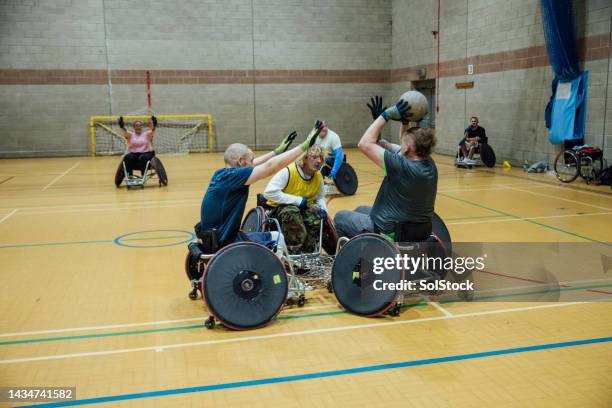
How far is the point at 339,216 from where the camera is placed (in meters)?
5.22

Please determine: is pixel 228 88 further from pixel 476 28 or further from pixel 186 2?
pixel 476 28

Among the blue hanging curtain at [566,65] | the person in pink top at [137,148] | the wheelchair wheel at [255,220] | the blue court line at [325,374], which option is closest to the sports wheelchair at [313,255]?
the wheelchair wheel at [255,220]

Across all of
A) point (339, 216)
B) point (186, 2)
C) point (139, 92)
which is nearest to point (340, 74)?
point (186, 2)

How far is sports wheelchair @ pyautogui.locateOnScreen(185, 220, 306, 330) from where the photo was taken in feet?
13.6

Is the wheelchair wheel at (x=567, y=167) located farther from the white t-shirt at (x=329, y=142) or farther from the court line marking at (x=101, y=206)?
the court line marking at (x=101, y=206)

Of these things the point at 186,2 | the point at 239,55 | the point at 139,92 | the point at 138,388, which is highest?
the point at 186,2

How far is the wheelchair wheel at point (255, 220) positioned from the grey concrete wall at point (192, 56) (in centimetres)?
1514

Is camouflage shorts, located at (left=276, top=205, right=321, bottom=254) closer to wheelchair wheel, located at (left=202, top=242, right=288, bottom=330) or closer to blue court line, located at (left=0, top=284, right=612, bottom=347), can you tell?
blue court line, located at (left=0, top=284, right=612, bottom=347)

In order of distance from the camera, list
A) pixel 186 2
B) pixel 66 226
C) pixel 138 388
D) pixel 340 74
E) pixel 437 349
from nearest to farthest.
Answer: pixel 138 388 < pixel 437 349 < pixel 66 226 < pixel 186 2 < pixel 340 74

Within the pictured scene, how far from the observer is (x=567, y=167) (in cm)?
1224

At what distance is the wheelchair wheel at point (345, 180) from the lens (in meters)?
10.6

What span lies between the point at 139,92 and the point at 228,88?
312cm

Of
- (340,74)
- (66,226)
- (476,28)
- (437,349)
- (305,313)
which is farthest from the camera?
(340,74)

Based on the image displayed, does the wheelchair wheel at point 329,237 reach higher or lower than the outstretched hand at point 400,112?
lower
